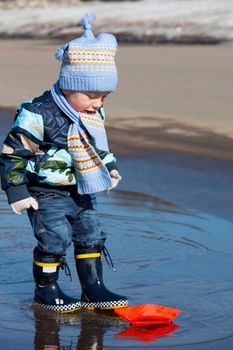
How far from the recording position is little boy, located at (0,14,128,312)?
4973 millimetres

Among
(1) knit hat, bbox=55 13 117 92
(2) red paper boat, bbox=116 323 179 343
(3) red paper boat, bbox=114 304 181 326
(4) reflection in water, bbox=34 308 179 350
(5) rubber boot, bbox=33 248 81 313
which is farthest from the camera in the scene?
(5) rubber boot, bbox=33 248 81 313

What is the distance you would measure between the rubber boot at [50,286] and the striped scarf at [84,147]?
0.36m

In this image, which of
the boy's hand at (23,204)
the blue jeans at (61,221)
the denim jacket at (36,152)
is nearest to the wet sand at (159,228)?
the blue jeans at (61,221)

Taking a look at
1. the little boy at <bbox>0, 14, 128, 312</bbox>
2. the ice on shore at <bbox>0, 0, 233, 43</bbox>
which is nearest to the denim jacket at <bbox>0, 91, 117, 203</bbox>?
the little boy at <bbox>0, 14, 128, 312</bbox>

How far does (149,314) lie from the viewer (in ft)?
16.1

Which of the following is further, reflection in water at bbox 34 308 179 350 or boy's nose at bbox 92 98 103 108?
boy's nose at bbox 92 98 103 108

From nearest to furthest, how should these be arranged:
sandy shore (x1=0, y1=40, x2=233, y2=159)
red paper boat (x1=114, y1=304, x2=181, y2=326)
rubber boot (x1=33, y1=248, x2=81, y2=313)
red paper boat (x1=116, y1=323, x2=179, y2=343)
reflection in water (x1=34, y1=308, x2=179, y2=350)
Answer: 1. reflection in water (x1=34, y1=308, x2=179, y2=350)
2. red paper boat (x1=116, y1=323, x2=179, y2=343)
3. red paper boat (x1=114, y1=304, x2=181, y2=326)
4. rubber boot (x1=33, y1=248, x2=81, y2=313)
5. sandy shore (x1=0, y1=40, x2=233, y2=159)

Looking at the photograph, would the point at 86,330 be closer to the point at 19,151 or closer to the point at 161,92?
the point at 19,151

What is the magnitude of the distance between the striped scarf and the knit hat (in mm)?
109

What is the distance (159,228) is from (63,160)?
183 centimetres

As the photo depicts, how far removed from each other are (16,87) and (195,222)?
6.34m

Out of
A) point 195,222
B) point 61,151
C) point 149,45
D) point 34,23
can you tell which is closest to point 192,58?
point 149,45

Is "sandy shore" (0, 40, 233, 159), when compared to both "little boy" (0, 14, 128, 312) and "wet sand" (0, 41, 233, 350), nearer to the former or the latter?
"wet sand" (0, 41, 233, 350)

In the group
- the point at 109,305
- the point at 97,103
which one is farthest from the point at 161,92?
the point at 109,305
